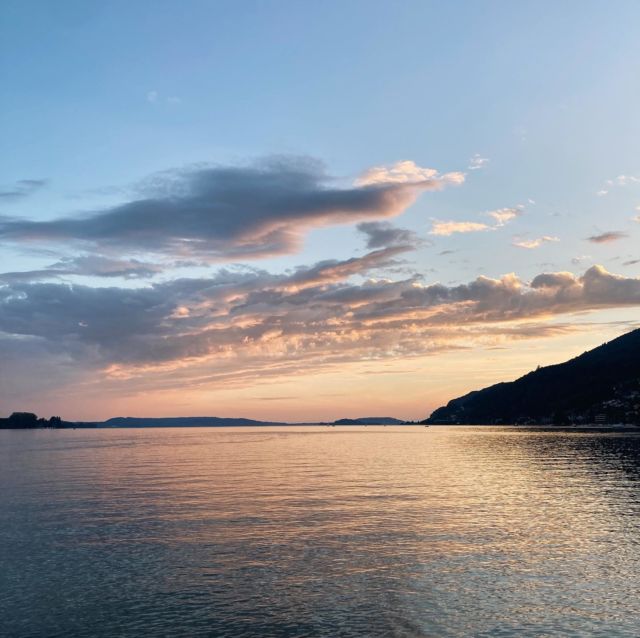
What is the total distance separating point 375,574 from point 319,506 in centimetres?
2803

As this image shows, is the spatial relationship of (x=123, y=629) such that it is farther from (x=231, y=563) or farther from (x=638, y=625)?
(x=638, y=625)

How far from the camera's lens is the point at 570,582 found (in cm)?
3775

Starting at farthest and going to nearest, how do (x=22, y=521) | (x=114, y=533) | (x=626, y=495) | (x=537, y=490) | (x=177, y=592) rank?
(x=537, y=490) < (x=626, y=495) < (x=22, y=521) < (x=114, y=533) < (x=177, y=592)

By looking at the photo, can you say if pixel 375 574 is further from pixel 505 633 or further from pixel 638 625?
pixel 638 625

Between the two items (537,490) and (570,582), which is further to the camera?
(537,490)

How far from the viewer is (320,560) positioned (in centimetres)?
4288

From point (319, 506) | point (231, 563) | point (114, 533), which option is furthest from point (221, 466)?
point (231, 563)

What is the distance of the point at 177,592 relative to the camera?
118ft

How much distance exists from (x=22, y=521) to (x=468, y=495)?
55.2 metres

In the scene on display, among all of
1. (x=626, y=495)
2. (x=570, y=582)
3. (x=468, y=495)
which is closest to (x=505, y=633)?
(x=570, y=582)

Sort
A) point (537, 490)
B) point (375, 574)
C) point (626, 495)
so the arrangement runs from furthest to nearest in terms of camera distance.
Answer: point (537, 490) → point (626, 495) → point (375, 574)

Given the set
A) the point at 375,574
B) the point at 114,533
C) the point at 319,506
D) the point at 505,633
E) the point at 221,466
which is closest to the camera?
the point at 505,633

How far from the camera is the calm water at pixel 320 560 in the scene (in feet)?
103

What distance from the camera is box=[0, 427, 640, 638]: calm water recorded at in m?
31.2
